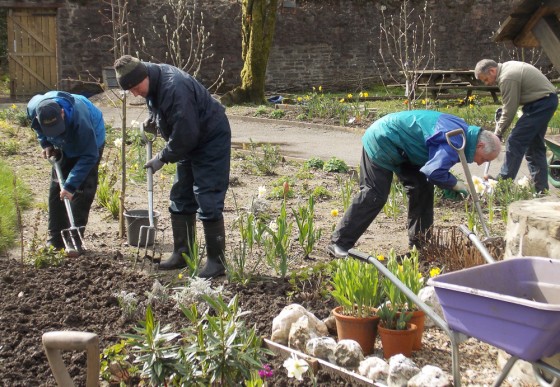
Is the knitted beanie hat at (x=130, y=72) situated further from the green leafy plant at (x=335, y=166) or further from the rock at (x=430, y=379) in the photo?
the green leafy plant at (x=335, y=166)

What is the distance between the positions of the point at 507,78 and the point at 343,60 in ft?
50.4

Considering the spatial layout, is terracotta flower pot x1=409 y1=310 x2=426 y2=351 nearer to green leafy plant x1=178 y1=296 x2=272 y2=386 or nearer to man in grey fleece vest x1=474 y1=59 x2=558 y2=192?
green leafy plant x1=178 y1=296 x2=272 y2=386

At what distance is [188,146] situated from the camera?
5.72 m

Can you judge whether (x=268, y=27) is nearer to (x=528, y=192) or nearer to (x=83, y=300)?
(x=528, y=192)

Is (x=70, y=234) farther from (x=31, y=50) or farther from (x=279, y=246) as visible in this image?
(x=31, y=50)

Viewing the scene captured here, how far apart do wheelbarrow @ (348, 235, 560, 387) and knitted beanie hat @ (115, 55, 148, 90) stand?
94.6 inches

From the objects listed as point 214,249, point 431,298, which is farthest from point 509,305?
point 214,249

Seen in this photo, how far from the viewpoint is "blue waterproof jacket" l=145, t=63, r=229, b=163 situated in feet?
18.5

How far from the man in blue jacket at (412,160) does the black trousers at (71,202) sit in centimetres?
206

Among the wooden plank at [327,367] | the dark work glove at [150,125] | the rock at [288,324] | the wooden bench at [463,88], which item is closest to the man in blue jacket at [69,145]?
the dark work glove at [150,125]

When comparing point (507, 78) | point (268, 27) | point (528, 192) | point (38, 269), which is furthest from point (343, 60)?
point (38, 269)

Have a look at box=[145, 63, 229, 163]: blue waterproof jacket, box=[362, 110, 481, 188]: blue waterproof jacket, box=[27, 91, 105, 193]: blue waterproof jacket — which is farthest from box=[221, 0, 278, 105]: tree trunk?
box=[362, 110, 481, 188]: blue waterproof jacket

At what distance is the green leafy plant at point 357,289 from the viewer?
4.37m

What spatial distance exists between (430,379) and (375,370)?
0.33 metres
